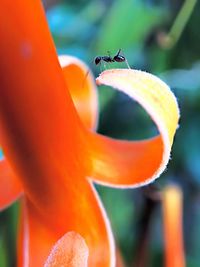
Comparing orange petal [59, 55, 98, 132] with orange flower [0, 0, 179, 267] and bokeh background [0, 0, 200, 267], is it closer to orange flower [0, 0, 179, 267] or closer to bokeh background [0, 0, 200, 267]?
Answer: orange flower [0, 0, 179, 267]

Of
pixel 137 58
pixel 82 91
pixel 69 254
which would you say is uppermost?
pixel 137 58

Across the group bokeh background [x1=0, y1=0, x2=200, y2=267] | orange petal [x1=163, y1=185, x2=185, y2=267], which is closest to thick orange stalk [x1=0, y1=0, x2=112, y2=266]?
orange petal [x1=163, y1=185, x2=185, y2=267]

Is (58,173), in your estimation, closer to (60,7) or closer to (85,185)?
(85,185)

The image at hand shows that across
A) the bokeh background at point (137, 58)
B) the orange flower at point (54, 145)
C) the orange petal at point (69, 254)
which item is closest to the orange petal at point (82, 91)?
the orange flower at point (54, 145)

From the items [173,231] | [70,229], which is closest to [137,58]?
[173,231]

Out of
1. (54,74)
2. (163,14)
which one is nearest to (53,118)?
(54,74)

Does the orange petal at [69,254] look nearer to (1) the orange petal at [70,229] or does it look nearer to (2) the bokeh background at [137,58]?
(1) the orange petal at [70,229]

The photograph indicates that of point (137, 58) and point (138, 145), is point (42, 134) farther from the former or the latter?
point (137, 58)
